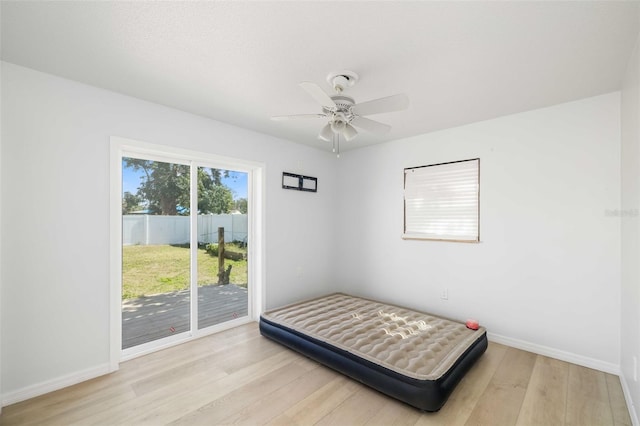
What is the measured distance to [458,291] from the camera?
11.4 ft

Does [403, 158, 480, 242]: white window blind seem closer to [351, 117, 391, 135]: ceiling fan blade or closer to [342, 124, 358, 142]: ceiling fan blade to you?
[351, 117, 391, 135]: ceiling fan blade

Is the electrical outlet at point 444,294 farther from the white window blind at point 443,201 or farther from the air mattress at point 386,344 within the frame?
the white window blind at point 443,201

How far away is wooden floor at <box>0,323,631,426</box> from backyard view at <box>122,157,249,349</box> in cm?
48

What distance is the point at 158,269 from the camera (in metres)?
3.08

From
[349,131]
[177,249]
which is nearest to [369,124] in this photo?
[349,131]

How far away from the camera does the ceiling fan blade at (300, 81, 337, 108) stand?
1.79 m

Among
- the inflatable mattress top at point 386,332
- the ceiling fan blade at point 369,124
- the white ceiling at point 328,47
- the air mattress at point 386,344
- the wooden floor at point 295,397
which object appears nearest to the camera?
the white ceiling at point 328,47

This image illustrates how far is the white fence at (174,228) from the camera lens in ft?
9.46

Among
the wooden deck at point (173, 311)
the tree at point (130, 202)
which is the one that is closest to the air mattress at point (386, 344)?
the wooden deck at point (173, 311)

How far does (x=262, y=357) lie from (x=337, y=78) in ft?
8.91

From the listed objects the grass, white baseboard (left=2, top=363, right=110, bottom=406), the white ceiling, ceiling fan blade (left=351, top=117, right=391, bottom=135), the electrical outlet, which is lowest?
white baseboard (left=2, top=363, right=110, bottom=406)

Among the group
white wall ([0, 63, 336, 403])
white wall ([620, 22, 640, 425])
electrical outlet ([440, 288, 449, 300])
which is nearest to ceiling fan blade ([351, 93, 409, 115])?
white wall ([620, 22, 640, 425])

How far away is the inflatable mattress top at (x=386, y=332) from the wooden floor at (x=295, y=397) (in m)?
0.27

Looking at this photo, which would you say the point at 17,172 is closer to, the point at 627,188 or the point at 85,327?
the point at 85,327
